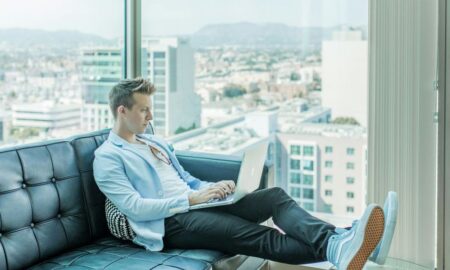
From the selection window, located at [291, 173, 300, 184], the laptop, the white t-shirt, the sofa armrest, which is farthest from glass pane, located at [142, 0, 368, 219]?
the white t-shirt

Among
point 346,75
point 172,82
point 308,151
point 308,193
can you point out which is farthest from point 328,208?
point 172,82

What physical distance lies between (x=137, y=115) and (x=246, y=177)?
596 millimetres

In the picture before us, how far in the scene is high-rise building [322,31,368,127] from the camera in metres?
3.29

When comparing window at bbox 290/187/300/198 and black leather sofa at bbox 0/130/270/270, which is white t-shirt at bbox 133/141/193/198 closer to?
black leather sofa at bbox 0/130/270/270

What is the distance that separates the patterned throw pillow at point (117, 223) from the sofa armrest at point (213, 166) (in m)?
0.59

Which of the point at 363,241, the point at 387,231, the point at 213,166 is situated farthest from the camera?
the point at 213,166

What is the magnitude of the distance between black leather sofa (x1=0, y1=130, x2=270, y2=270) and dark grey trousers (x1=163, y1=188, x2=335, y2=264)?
6 centimetres

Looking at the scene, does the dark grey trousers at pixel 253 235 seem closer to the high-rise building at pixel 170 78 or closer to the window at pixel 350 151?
the window at pixel 350 151

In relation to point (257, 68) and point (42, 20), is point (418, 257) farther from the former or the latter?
point (42, 20)

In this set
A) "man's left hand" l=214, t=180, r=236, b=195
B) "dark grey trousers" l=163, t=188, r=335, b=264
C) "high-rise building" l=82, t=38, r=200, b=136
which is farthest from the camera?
"high-rise building" l=82, t=38, r=200, b=136

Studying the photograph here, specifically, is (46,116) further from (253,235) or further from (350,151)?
(350,151)

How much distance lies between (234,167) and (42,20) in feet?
4.20

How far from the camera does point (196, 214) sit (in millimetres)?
2494

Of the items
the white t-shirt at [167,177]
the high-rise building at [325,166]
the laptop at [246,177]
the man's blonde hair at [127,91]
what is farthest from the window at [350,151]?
the man's blonde hair at [127,91]
